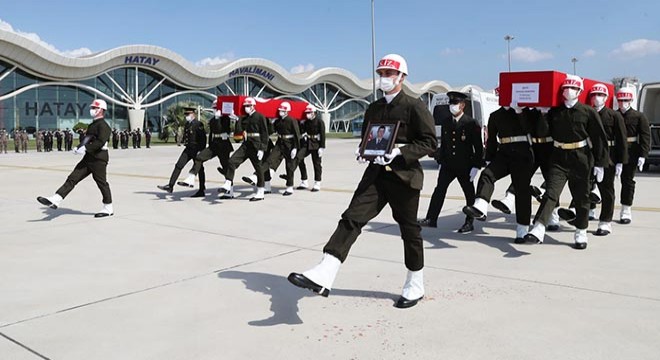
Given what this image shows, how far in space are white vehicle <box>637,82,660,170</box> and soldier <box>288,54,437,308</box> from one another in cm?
1329

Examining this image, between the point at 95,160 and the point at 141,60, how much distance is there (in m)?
53.4

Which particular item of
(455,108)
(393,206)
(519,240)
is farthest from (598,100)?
(393,206)

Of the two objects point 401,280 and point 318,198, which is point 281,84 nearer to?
point 318,198

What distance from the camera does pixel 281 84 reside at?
72.2 m

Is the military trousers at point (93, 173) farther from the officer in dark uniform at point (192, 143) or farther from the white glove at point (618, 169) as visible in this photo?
the white glove at point (618, 169)

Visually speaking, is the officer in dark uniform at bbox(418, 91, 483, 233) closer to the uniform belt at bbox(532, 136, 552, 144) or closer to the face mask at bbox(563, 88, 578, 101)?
the uniform belt at bbox(532, 136, 552, 144)

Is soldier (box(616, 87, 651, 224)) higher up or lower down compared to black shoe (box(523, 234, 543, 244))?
higher up

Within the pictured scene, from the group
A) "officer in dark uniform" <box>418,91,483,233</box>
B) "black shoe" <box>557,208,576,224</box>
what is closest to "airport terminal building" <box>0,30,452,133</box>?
"officer in dark uniform" <box>418,91,483,233</box>

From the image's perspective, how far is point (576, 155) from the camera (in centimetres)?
607

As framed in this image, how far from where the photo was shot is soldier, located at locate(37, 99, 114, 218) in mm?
8367

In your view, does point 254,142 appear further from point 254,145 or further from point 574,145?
point 574,145

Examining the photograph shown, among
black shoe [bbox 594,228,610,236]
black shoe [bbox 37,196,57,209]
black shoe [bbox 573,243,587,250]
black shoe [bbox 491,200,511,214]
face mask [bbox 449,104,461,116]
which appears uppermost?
face mask [bbox 449,104,461,116]

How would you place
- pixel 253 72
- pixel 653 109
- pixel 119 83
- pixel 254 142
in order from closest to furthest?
pixel 254 142 → pixel 653 109 → pixel 119 83 → pixel 253 72

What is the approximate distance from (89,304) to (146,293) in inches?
17.6
